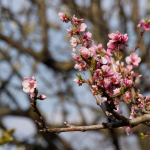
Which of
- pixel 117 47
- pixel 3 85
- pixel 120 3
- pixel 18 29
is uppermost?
pixel 18 29

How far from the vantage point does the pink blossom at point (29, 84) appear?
1.09 m

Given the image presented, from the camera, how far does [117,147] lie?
534 centimetres

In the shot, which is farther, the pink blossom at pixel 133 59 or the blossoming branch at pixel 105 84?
the pink blossom at pixel 133 59

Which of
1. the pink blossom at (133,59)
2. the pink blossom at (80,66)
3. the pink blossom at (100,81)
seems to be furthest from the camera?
the pink blossom at (133,59)

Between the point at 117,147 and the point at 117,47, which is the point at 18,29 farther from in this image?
the point at 117,47

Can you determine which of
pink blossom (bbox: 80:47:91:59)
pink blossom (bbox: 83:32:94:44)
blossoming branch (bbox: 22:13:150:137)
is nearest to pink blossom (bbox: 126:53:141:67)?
blossoming branch (bbox: 22:13:150:137)

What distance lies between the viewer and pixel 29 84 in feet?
3.62

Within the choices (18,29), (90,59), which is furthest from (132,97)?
(18,29)

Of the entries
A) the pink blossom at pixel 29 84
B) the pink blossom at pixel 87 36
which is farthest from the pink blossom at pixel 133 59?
the pink blossom at pixel 29 84

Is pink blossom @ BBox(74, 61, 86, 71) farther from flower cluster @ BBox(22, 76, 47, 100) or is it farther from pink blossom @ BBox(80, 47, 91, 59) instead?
flower cluster @ BBox(22, 76, 47, 100)

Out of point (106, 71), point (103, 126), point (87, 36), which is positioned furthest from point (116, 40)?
point (103, 126)

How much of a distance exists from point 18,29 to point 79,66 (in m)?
5.43

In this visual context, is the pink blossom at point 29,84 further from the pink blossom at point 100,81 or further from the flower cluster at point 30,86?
the pink blossom at point 100,81

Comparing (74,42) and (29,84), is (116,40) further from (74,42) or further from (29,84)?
(29,84)
